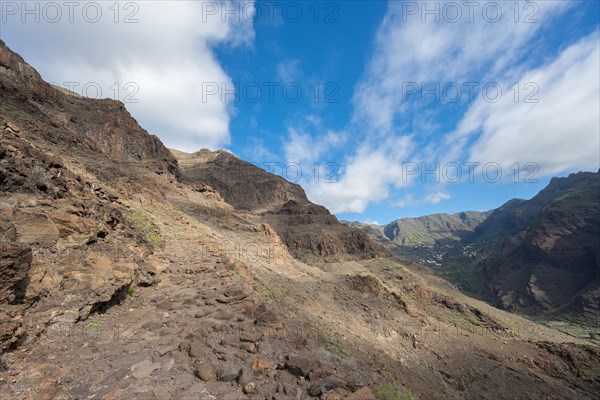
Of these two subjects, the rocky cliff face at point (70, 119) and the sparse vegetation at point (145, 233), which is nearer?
the sparse vegetation at point (145, 233)

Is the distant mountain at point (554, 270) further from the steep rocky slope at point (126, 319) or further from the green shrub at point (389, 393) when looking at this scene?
the green shrub at point (389, 393)

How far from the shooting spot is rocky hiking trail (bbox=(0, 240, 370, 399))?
4.94 meters

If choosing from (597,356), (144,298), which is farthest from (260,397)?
(597,356)

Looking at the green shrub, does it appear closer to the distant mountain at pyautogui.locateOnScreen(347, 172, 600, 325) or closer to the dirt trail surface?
the dirt trail surface

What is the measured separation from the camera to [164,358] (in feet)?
20.2

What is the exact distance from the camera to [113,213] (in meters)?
11.9

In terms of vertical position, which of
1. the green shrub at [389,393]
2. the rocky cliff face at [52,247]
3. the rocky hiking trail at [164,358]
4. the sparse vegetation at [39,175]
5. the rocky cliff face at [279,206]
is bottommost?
the green shrub at [389,393]

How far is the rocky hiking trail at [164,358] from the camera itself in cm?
494

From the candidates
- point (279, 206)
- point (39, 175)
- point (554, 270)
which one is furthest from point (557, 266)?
point (39, 175)

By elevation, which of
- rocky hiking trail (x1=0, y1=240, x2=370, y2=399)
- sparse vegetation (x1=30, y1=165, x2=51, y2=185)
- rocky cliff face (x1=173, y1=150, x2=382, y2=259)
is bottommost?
rocky hiking trail (x1=0, y1=240, x2=370, y2=399)

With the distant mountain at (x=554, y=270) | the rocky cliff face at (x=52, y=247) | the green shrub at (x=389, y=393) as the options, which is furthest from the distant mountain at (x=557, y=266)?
the rocky cliff face at (x=52, y=247)

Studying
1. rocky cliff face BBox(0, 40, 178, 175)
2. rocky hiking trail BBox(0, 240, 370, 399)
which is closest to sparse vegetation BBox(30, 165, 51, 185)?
rocky hiking trail BBox(0, 240, 370, 399)

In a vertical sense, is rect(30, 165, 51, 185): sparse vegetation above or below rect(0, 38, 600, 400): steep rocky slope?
above

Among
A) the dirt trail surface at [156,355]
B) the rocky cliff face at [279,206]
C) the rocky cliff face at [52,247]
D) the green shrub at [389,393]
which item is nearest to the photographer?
the dirt trail surface at [156,355]
